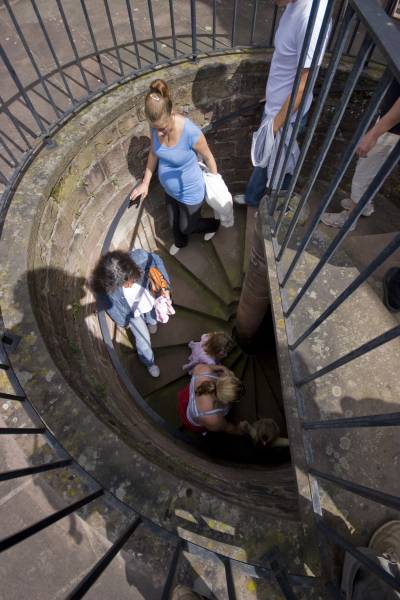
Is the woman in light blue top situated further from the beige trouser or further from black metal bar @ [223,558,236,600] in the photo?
black metal bar @ [223,558,236,600]

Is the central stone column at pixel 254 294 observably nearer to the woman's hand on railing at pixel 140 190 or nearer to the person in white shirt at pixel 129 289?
the person in white shirt at pixel 129 289

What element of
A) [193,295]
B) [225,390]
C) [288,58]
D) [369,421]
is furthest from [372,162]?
[369,421]

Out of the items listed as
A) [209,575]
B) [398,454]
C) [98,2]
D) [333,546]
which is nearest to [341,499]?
[333,546]

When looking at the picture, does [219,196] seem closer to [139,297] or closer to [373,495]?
[139,297]

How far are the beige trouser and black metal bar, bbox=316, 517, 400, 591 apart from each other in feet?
10.1

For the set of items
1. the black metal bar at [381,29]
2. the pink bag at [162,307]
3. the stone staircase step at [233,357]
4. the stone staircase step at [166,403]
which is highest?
the black metal bar at [381,29]

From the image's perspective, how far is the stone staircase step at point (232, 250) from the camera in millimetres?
5477

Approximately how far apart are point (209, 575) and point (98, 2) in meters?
7.20

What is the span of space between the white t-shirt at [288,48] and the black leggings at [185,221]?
149cm

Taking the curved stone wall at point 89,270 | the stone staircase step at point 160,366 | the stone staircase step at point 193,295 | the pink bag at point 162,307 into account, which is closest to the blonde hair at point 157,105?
the curved stone wall at point 89,270

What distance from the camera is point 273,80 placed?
12.1ft

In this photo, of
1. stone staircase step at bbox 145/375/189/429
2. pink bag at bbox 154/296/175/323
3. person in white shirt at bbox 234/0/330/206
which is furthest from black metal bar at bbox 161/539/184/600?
stone staircase step at bbox 145/375/189/429

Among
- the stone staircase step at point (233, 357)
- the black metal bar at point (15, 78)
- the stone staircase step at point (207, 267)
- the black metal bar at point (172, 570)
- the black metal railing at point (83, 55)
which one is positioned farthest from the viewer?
the stone staircase step at point (233, 357)

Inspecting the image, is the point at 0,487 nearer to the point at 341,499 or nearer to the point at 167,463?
the point at 167,463
